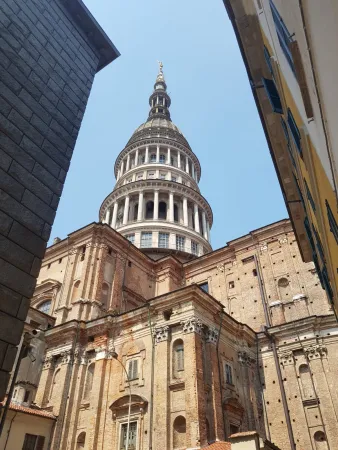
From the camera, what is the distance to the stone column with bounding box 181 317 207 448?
736 inches

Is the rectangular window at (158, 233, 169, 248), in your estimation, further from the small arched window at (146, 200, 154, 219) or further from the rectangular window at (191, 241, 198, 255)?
the small arched window at (146, 200, 154, 219)

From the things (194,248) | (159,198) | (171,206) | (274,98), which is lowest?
(274,98)

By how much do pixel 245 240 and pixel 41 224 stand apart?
2595 centimetres

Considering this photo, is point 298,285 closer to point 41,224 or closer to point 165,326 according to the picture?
point 165,326

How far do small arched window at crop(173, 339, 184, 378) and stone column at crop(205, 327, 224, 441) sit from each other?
5.04ft

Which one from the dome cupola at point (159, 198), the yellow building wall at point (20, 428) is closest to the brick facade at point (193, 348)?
the yellow building wall at point (20, 428)

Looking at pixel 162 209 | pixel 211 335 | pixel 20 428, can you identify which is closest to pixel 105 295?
pixel 211 335

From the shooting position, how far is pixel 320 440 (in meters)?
21.9

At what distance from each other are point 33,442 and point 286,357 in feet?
52.0

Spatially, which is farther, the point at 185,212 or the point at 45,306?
the point at 185,212

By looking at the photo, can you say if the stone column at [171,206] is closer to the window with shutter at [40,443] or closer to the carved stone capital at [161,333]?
the carved stone capital at [161,333]

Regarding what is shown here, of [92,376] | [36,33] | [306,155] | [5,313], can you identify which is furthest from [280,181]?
[92,376]

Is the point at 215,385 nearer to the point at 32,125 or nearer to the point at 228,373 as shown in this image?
the point at 228,373

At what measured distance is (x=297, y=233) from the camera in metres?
17.2
